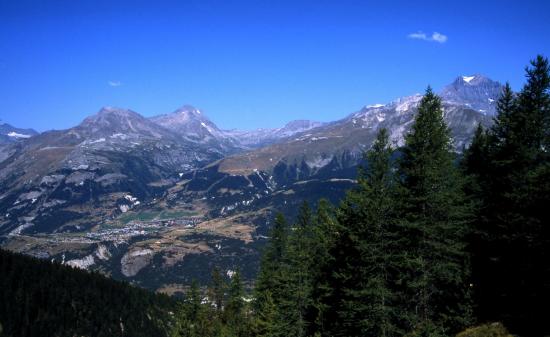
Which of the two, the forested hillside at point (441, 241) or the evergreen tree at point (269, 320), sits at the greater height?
the forested hillside at point (441, 241)

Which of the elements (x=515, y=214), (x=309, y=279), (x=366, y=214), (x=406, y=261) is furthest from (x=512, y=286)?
(x=309, y=279)

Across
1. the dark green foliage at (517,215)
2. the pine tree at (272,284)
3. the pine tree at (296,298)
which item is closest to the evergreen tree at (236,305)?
the pine tree at (272,284)

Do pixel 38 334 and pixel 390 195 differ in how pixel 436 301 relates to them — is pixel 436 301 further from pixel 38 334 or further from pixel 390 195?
pixel 38 334

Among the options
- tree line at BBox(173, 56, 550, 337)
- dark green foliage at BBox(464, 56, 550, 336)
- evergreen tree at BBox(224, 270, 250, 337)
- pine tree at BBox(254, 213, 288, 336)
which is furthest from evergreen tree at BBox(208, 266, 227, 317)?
dark green foliage at BBox(464, 56, 550, 336)

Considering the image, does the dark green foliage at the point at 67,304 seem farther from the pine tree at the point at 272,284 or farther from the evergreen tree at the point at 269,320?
the evergreen tree at the point at 269,320

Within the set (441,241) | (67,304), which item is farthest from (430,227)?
(67,304)

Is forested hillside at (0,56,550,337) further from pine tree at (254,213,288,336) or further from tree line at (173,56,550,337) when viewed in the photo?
pine tree at (254,213,288,336)
